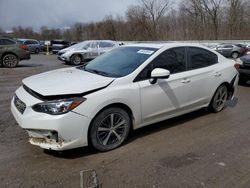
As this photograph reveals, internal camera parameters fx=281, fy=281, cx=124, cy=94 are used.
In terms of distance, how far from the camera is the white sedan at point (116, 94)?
12.1ft

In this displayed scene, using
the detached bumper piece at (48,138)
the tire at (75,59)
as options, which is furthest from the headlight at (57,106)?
the tire at (75,59)

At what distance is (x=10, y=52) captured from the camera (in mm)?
15062

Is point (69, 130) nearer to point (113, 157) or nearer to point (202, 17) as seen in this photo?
point (113, 157)

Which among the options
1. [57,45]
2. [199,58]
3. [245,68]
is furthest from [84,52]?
[57,45]

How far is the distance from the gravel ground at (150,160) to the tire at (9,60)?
1074 cm

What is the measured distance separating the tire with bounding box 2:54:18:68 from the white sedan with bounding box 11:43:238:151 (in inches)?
445

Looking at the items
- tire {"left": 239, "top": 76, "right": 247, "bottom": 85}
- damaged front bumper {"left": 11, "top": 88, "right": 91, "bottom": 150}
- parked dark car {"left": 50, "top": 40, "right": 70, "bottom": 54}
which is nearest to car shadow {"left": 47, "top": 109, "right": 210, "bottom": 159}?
damaged front bumper {"left": 11, "top": 88, "right": 91, "bottom": 150}

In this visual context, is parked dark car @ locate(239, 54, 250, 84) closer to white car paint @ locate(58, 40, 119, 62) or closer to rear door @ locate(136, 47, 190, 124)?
rear door @ locate(136, 47, 190, 124)

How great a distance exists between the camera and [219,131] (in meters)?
4.98

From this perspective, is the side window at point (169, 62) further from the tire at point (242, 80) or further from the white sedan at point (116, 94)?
the tire at point (242, 80)

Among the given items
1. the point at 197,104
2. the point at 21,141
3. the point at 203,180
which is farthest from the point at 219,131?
the point at 21,141

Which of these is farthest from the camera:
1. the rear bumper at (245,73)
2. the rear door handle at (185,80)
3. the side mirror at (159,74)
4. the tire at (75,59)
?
the tire at (75,59)

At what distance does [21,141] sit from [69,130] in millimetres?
1229

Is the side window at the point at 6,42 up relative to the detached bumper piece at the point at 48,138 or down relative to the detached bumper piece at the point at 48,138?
up
